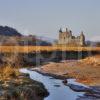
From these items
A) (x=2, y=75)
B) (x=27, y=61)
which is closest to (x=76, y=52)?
(x=27, y=61)

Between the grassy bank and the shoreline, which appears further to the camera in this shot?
the grassy bank

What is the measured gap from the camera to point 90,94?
2989 centimetres

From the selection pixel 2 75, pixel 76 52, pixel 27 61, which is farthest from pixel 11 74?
pixel 76 52

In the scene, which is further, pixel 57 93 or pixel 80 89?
pixel 80 89

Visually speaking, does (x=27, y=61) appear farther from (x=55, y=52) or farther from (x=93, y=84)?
(x=93, y=84)

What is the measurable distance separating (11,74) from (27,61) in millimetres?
35662

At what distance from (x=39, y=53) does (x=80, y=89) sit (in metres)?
50.6

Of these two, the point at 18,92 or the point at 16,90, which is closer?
the point at 18,92

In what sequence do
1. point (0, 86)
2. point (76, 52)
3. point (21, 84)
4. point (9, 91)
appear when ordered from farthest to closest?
point (76, 52) < point (21, 84) < point (0, 86) < point (9, 91)

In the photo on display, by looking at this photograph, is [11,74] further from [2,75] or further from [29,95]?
[29,95]

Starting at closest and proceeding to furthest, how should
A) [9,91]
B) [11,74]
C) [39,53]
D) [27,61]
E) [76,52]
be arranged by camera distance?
[9,91], [11,74], [27,61], [39,53], [76,52]

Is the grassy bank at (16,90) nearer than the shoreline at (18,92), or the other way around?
the shoreline at (18,92)

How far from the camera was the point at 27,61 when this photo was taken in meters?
67.9

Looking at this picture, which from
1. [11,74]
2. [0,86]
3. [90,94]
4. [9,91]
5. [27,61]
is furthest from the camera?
[27,61]
